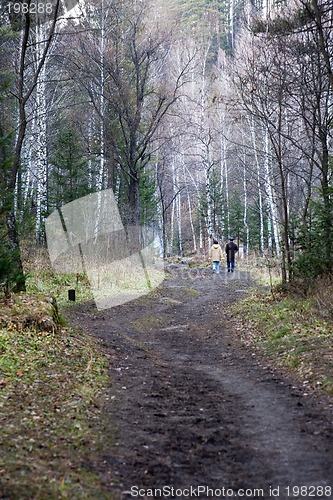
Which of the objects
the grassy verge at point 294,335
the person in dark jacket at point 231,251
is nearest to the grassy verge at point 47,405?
the grassy verge at point 294,335

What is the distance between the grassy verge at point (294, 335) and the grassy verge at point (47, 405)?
10.5 feet

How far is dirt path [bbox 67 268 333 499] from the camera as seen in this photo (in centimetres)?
450

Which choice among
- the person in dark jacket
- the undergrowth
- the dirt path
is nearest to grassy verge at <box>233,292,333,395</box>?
the dirt path

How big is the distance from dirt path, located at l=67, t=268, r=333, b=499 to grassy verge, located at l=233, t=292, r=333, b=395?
0.39 metres

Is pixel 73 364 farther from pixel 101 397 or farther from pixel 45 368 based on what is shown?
pixel 101 397

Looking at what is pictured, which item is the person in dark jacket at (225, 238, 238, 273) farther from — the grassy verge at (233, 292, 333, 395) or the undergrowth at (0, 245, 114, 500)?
the undergrowth at (0, 245, 114, 500)

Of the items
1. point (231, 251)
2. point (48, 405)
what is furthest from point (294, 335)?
point (231, 251)

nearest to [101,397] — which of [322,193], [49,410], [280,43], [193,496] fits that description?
[49,410]

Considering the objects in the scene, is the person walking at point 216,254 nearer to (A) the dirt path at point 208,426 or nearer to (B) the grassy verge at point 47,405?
(A) the dirt path at point 208,426

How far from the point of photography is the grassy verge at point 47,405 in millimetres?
4348

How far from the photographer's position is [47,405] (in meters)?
6.37

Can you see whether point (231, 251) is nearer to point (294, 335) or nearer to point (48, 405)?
point (294, 335)

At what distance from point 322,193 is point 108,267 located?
9.81m

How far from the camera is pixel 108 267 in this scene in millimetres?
19938
